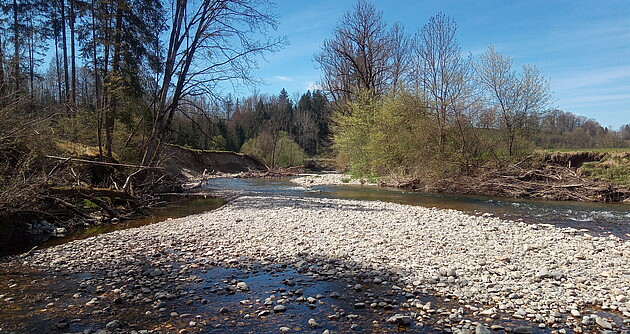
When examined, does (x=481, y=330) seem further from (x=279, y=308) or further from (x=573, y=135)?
(x=573, y=135)

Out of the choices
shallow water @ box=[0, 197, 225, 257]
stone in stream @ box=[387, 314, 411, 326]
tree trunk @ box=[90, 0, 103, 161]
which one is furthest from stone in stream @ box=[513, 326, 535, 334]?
tree trunk @ box=[90, 0, 103, 161]

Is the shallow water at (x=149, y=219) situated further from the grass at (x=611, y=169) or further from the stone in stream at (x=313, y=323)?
the grass at (x=611, y=169)

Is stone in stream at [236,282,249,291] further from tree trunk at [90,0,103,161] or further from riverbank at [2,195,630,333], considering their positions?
tree trunk at [90,0,103,161]

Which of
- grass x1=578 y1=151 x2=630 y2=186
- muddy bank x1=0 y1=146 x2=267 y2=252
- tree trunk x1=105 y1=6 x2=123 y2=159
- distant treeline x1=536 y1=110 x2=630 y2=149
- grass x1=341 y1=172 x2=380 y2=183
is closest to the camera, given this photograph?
muddy bank x1=0 y1=146 x2=267 y2=252

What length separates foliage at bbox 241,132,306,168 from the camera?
50219 mm

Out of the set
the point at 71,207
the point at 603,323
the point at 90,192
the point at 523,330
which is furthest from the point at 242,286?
the point at 90,192

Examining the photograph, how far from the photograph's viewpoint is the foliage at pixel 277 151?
50.2m

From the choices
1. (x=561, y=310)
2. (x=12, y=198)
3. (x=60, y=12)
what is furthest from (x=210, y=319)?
(x=60, y=12)

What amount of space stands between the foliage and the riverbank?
133 feet

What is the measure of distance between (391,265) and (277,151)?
1798 inches

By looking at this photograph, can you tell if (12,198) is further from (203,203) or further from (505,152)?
(505,152)

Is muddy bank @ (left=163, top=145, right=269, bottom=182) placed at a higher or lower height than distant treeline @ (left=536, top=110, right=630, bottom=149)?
lower

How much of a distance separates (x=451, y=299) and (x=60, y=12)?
2544 centimetres

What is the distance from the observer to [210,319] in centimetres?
396
